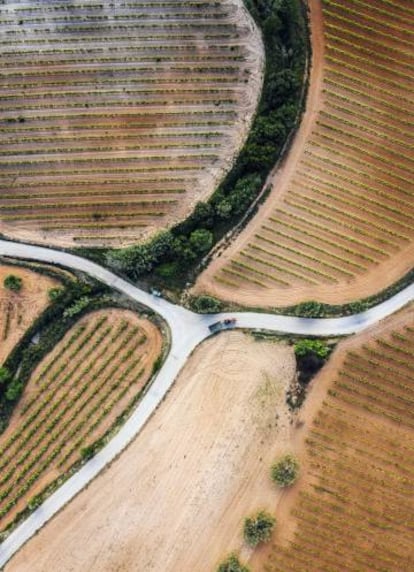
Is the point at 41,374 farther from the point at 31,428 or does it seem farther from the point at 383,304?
the point at 383,304

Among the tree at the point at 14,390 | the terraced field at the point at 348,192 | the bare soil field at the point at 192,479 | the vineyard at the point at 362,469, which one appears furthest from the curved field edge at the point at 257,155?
the vineyard at the point at 362,469

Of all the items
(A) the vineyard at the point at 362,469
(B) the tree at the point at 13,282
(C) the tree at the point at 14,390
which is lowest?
(C) the tree at the point at 14,390

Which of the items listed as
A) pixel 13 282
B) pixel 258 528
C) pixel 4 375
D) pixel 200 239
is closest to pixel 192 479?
pixel 258 528

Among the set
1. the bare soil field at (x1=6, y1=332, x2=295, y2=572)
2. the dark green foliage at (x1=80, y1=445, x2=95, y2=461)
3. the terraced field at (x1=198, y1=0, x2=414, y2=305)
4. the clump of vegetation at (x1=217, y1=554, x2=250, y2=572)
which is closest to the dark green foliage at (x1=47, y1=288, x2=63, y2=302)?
the bare soil field at (x1=6, y1=332, x2=295, y2=572)

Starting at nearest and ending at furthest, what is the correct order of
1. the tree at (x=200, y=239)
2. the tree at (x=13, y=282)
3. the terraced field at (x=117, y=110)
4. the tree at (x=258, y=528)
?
the tree at (x=258, y=528), the tree at (x=200, y=239), the tree at (x=13, y=282), the terraced field at (x=117, y=110)

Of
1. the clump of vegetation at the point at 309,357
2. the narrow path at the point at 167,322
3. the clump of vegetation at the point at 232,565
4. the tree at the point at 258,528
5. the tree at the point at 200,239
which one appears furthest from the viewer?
the tree at the point at 200,239

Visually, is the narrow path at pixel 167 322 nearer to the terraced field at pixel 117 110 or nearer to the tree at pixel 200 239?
the terraced field at pixel 117 110
